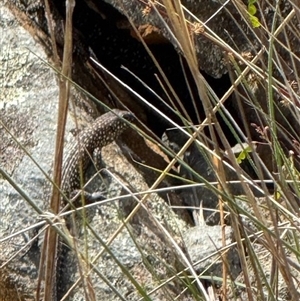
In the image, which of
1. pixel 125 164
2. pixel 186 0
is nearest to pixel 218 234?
pixel 125 164

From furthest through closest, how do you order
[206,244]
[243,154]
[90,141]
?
[90,141] → [206,244] → [243,154]

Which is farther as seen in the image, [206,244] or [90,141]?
[90,141]

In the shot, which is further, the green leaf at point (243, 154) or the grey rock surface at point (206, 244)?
the grey rock surface at point (206, 244)

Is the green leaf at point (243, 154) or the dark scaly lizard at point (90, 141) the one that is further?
the dark scaly lizard at point (90, 141)

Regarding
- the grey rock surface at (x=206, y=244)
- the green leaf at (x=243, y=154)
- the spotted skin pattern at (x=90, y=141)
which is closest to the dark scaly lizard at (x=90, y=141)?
the spotted skin pattern at (x=90, y=141)

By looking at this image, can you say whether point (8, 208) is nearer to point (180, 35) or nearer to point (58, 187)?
point (58, 187)

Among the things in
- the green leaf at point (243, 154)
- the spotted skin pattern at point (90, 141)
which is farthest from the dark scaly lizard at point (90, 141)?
the green leaf at point (243, 154)

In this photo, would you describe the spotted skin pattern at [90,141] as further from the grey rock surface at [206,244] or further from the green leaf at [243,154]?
the green leaf at [243,154]

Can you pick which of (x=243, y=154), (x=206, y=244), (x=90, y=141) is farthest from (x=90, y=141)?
(x=243, y=154)

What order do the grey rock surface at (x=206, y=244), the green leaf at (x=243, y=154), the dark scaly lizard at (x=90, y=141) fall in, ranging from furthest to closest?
the dark scaly lizard at (x=90, y=141), the grey rock surface at (x=206, y=244), the green leaf at (x=243, y=154)

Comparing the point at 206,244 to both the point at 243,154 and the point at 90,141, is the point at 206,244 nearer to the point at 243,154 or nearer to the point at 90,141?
the point at 90,141

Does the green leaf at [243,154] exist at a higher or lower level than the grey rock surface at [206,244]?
higher

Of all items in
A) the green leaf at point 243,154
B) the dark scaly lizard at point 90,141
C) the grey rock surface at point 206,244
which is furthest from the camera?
the dark scaly lizard at point 90,141
